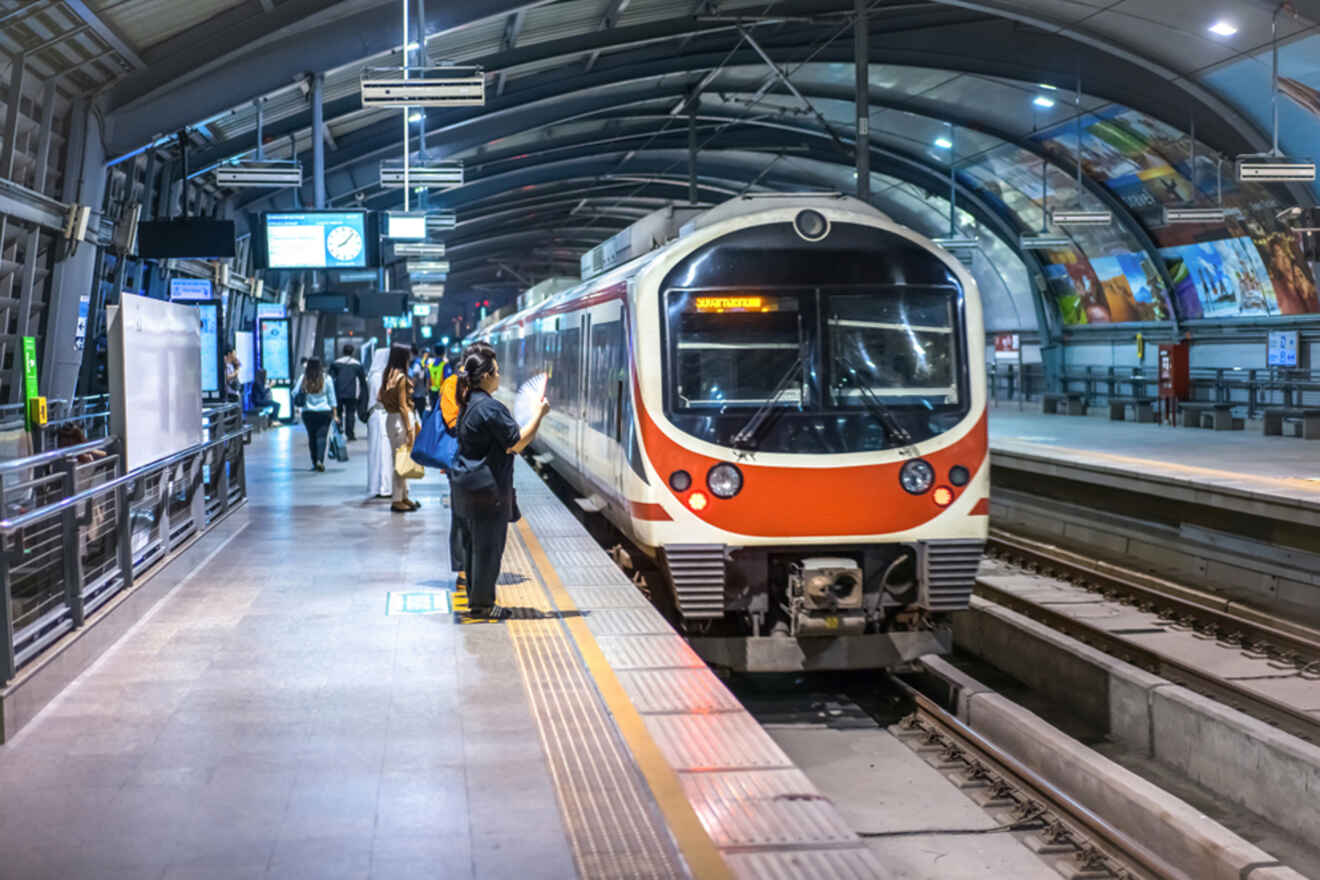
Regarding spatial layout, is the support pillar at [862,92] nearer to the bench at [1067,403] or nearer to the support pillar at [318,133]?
the support pillar at [318,133]

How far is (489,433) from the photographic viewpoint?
8.05 m

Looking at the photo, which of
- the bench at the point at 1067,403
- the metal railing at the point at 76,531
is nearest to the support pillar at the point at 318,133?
the metal railing at the point at 76,531

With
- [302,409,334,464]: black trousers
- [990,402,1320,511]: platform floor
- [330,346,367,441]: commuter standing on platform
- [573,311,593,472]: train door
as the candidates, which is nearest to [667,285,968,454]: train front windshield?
[573,311,593,472]: train door

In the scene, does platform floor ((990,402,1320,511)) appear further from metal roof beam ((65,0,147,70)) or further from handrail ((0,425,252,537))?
metal roof beam ((65,0,147,70))

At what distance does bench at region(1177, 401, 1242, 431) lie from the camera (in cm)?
2392

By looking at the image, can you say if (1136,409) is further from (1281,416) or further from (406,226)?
(406,226)

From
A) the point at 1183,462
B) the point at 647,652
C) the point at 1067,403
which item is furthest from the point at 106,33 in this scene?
the point at 1067,403

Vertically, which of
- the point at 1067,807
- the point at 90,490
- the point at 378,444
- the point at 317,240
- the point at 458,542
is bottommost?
the point at 1067,807

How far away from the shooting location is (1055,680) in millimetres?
10461

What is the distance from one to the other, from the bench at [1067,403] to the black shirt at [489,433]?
2449cm

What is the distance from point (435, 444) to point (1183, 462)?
1138 cm

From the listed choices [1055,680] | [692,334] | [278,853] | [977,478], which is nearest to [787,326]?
[692,334]

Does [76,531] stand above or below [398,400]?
below

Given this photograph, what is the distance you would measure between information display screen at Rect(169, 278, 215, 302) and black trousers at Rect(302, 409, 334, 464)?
5899mm
